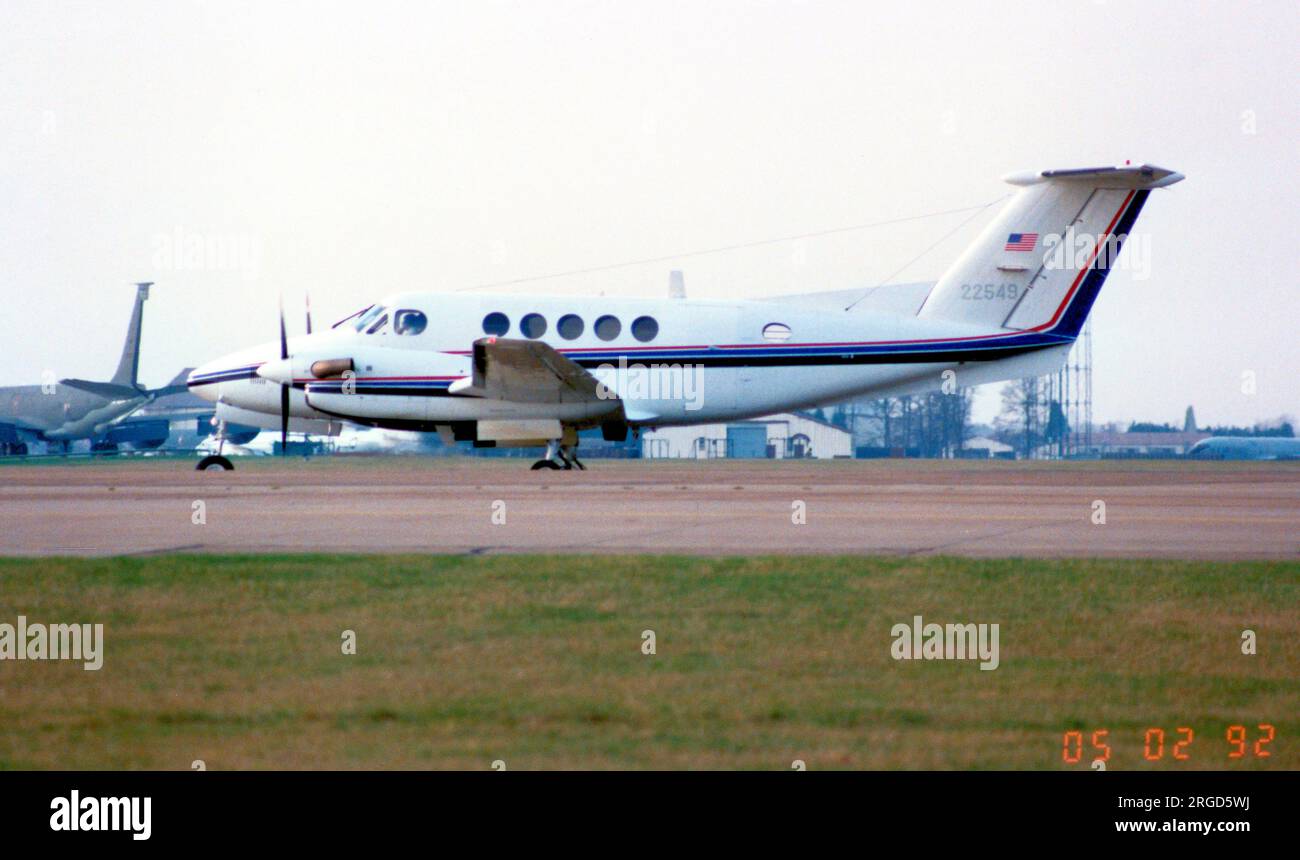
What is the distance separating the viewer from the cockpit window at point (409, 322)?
97.0 ft

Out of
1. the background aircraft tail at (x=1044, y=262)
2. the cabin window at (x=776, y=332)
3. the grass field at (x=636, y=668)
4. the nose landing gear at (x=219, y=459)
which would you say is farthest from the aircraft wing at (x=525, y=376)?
the grass field at (x=636, y=668)

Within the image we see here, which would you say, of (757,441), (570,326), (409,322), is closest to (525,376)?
(570,326)

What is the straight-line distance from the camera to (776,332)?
28781 mm

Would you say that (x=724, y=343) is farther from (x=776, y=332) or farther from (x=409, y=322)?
(x=409, y=322)

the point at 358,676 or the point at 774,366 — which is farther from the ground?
the point at 774,366

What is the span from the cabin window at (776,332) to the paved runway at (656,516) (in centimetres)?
351

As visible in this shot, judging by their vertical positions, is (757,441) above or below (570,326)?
below

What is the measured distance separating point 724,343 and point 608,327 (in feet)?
8.32

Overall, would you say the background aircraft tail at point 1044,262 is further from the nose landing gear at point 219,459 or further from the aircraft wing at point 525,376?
the nose landing gear at point 219,459

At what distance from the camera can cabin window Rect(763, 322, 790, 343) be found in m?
28.7

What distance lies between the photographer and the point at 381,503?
62.5ft
